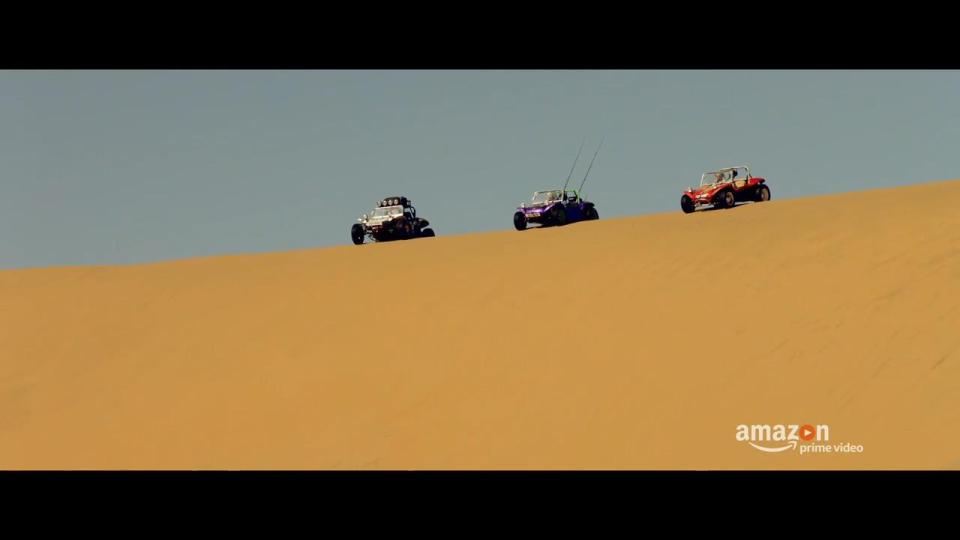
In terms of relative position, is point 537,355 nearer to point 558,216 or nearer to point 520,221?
point 520,221

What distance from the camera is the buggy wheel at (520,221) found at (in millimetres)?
26922

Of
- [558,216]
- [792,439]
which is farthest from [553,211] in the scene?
[792,439]

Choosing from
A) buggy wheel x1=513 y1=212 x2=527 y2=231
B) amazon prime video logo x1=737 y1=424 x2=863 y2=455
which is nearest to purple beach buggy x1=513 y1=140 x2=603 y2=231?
buggy wheel x1=513 y1=212 x2=527 y2=231

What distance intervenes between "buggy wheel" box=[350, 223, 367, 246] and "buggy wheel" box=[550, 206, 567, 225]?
5283mm

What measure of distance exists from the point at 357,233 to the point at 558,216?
555 centimetres

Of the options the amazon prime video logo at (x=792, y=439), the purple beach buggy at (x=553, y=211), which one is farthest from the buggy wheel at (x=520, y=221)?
the amazon prime video logo at (x=792, y=439)

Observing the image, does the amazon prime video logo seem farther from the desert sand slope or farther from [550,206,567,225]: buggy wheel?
[550,206,567,225]: buggy wheel

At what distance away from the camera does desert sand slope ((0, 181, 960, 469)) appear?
13.1 m

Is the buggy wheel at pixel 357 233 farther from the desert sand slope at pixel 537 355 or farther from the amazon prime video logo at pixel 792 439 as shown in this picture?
the amazon prime video logo at pixel 792 439

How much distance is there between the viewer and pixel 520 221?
27.0m

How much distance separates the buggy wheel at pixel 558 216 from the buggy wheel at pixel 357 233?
5283mm

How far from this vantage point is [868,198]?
23.6m

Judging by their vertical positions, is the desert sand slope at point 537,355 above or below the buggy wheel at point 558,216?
below
